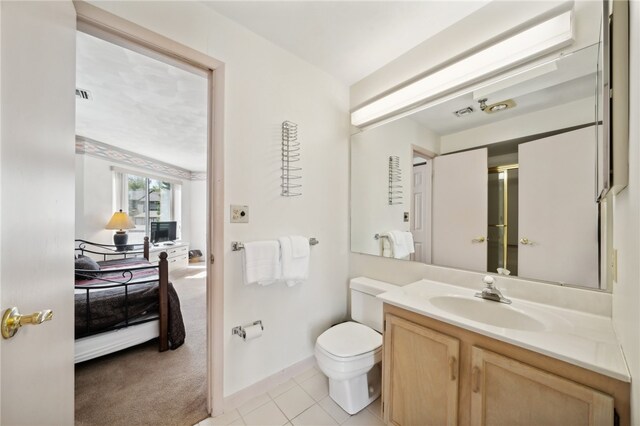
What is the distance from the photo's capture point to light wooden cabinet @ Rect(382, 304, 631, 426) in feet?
2.51

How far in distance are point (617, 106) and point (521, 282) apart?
901 mm

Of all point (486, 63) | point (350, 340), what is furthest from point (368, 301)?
point (486, 63)

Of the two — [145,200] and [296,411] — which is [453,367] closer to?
[296,411]

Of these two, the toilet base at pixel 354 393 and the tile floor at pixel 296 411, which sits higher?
the toilet base at pixel 354 393

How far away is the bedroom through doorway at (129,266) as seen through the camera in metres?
1.59

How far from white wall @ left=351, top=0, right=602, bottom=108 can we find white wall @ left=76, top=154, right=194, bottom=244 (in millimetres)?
4473

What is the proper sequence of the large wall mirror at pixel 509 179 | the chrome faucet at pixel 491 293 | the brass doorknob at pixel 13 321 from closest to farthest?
the brass doorknob at pixel 13 321 < the large wall mirror at pixel 509 179 < the chrome faucet at pixel 491 293

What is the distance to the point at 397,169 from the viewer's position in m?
1.91

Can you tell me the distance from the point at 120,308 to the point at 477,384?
8.54 ft

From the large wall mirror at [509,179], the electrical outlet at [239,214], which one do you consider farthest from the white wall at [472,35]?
the electrical outlet at [239,214]

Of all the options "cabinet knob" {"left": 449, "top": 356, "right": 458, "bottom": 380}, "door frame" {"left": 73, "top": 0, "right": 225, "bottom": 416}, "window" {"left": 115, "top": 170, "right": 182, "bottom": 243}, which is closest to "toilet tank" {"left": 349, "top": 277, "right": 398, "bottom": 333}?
"cabinet knob" {"left": 449, "top": 356, "right": 458, "bottom": 380}

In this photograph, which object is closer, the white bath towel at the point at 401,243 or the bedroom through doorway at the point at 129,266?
→ the bedroom through doorway at the point at 129,266

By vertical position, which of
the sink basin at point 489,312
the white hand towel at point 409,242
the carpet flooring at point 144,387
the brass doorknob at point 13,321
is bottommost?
the carpet flooring at point 144,387

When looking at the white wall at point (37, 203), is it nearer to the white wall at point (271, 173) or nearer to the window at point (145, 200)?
the white wall at point (271, 173)
